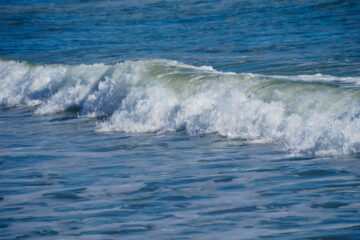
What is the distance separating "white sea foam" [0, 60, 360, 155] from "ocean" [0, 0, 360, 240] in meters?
0.03

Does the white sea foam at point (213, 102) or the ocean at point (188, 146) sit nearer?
the ocean at point (188, 146)

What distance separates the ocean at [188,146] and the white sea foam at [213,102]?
0.09 ft

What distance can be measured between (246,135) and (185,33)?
63.6ft

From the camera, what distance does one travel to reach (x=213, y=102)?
11422mm

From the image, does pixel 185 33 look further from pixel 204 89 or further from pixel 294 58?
pixel 204 89

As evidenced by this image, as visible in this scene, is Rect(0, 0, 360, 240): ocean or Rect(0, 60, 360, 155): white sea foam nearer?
Rect(0, 0, 360, 240): ocean

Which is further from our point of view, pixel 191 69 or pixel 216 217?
pixel 191 69

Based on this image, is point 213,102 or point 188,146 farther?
point 213,102

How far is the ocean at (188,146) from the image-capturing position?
19.4ft

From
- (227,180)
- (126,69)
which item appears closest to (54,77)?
(126,69)

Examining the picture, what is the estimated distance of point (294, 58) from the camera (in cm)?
1808

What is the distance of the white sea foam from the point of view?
9.03 metres

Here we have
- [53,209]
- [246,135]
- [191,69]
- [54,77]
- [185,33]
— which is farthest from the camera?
[185,33]

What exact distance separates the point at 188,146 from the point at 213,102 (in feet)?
6.54
